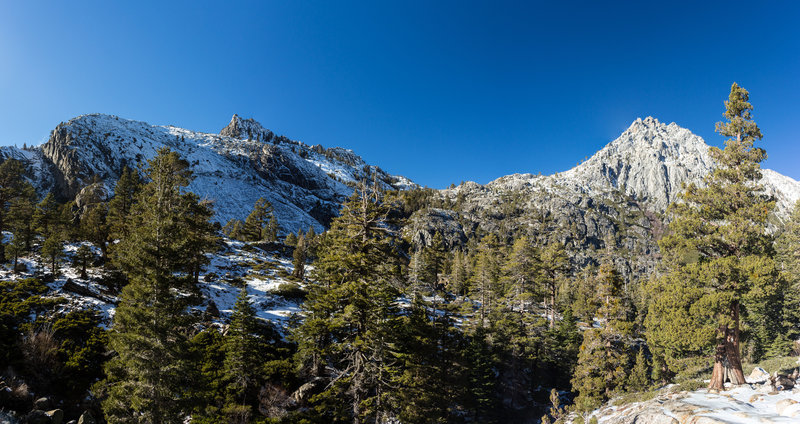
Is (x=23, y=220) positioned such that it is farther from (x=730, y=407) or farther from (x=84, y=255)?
(x=730, y=407)

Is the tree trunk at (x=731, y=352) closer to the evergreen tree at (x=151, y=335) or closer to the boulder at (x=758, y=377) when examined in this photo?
the boulder at (x=758, y=377)

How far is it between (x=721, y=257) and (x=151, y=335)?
99.1 feet

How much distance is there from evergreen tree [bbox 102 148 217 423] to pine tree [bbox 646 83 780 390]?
26.0 metres

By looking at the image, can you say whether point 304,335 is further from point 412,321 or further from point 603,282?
point 603,282

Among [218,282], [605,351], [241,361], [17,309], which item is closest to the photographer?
[241,361]

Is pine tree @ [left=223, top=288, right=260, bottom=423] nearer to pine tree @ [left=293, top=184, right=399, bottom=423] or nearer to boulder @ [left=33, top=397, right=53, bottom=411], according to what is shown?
pine tree @ [left=293, top=184, right=399, bottom=423]

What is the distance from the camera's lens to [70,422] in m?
16.1

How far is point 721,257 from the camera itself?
17000 millimetres

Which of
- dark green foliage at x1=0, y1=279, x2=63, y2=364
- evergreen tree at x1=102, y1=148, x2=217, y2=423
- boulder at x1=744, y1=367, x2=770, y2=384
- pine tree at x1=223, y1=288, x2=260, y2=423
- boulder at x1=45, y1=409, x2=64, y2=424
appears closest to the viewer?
evergreen tree at x1=102, y1=148, x2=217, y2=423

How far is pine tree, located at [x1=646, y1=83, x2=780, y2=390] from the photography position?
51.0ft

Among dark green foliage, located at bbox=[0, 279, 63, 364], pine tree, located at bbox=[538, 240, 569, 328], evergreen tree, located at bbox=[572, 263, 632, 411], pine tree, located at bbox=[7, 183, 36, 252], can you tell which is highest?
pine tree, located at bbox=[7, 183, 36, 252]

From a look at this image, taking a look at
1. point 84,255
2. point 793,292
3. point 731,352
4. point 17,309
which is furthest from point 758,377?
point 84,255

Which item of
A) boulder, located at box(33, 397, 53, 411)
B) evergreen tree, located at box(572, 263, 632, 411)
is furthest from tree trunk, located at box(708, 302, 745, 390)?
boulder, located at box(33, 397, 53, 411)

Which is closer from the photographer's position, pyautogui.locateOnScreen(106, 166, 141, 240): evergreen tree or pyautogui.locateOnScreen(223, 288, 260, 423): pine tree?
pyautogui.locateOnScreen(223, 288, 260, 423): pine tree
